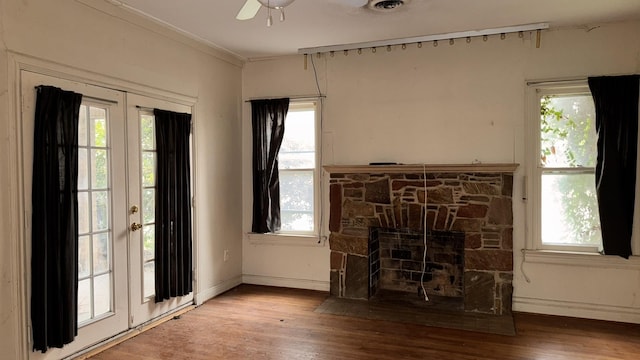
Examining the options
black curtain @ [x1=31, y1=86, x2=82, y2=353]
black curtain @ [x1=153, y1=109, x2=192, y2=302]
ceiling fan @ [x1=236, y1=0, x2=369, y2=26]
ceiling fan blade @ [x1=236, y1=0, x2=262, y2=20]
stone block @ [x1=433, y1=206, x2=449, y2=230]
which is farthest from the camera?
stone block @ [x1=433, y1=206, x2=449, y2=230]

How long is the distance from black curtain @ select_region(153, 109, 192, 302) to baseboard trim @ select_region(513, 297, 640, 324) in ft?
10.7

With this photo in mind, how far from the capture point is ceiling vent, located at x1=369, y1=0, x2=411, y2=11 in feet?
10.5

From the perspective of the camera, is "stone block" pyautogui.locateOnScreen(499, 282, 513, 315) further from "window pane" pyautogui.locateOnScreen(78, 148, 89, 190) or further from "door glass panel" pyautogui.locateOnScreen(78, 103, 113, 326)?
"window pane" pyautogui.locateOnScreen(78, 148, 89, 190)

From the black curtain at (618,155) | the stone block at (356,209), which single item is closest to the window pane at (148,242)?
the stone block at (356,209)

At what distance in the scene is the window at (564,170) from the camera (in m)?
3.97

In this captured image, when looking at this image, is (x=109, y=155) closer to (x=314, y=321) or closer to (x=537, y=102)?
(x=314, y=321)

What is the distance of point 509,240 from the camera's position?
13.2 ft

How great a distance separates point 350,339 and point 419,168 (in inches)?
69.2

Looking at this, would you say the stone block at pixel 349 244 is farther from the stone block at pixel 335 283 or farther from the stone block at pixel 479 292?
the stone block at pixel 479 292

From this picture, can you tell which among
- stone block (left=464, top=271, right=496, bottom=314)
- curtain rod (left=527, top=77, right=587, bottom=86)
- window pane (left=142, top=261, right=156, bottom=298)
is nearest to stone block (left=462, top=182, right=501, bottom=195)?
stone block (left=464, top=271, right=496, bottom=314)

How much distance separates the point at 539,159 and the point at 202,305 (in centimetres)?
365

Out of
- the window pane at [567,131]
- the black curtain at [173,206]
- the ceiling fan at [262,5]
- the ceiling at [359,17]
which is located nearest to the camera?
the ceiling fan at [262,5]

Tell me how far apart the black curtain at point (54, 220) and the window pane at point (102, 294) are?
0.95 ft

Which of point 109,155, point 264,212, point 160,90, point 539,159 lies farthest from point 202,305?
point 539,159
